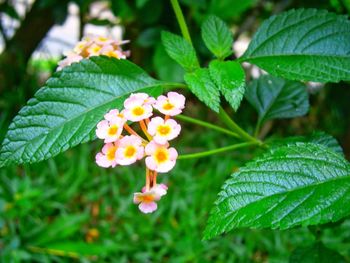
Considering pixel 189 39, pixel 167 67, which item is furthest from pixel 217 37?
pixel 167 67

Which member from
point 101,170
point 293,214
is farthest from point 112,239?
point 293,214

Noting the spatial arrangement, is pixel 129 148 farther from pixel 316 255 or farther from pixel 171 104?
pixel 316 255

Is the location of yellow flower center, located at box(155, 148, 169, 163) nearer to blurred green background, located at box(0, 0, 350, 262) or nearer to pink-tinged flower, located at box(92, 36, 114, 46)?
pink-tinged flower, located at box(92, 36, 114, 46)

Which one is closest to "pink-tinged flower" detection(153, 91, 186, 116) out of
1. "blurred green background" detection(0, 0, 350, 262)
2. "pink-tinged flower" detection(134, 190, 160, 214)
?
"pink-tinged flower" detection(134, 190, 160, 214)

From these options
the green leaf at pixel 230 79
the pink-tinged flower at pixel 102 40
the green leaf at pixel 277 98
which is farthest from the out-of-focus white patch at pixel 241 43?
the green leaf at pixel 230 79

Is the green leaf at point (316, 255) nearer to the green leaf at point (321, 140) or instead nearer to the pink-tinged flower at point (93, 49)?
the green leaf at point (321, 140)

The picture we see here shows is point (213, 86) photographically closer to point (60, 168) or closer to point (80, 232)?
point (80, 232)
